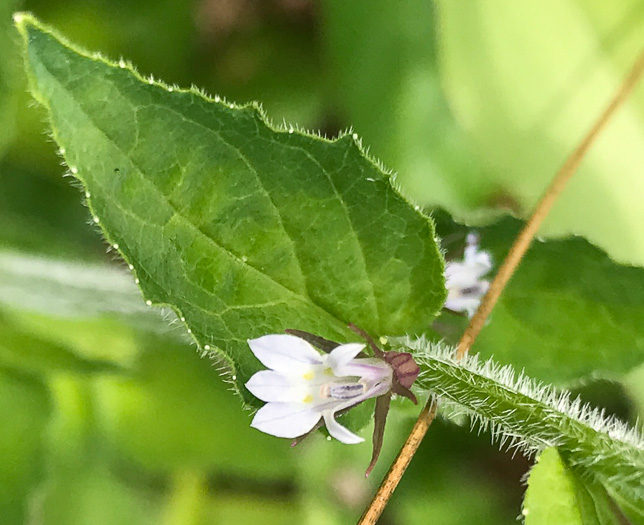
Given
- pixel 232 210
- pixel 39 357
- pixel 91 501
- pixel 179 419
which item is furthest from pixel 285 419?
pixel 91 501

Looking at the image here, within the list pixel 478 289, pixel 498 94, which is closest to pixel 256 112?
pixel 478 289

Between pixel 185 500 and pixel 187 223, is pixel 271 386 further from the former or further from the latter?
pixel 185 500

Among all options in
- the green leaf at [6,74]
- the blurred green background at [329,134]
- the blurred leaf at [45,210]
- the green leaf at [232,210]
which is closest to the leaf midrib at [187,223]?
the green leaf at [232,210]

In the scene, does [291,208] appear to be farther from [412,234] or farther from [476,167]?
[476,167]

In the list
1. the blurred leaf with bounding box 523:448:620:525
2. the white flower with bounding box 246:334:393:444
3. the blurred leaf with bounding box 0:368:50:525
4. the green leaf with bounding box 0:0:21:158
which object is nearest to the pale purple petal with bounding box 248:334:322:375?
the white flower with bounding box 246:334:393:444

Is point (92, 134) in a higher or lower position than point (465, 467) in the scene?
lower

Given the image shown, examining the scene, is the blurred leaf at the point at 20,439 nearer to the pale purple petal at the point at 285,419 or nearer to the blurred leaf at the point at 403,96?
the pale purple petal at the point at 285,419
